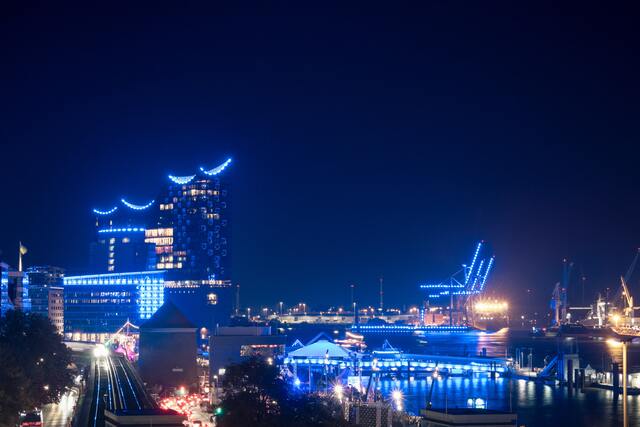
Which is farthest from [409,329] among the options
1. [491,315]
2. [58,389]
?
[58,389]

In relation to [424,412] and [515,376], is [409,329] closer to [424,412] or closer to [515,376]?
[515,376]

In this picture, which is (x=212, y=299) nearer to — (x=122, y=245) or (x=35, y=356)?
(x=122, y=245)

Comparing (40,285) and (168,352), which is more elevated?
(40,285)

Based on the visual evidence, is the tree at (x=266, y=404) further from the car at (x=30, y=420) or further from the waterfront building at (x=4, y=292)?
the waterfront building at (x=4, y=292)

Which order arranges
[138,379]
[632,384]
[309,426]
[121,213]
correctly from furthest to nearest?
[121,213], [632,384], [138,379], [309,426]

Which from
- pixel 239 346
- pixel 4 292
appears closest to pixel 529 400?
pixel 239 346

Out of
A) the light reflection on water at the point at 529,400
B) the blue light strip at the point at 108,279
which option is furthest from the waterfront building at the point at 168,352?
the blue light strip at the point at 108,279

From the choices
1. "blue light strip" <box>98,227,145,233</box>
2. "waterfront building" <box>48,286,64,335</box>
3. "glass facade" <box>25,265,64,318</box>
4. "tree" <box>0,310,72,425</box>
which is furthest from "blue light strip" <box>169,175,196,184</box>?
"tree" <box>0,310,72,425</box>
